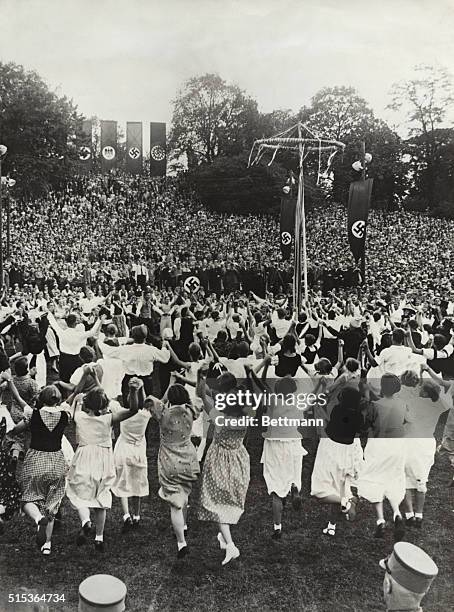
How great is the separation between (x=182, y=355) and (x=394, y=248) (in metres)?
3.81

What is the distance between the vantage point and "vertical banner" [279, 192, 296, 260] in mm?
Answer: 8031

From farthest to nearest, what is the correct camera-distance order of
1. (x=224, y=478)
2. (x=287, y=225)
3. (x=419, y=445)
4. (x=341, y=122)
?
(x=287, y=225) → (x=341, y=122) → (x=419, y=445) → (x=224, y=478)

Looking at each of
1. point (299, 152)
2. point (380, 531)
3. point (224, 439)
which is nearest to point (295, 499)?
point (380, 531)

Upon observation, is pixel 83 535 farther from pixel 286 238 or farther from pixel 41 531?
pixel 286 238

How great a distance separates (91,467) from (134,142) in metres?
3.70

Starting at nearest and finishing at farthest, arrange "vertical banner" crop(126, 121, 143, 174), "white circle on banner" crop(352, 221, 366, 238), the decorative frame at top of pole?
"vertical banner" crop(126, 121, 143, 174)
the decorative frame at top of pole
"white circle on banner" crop(352, 221, 366, 238)

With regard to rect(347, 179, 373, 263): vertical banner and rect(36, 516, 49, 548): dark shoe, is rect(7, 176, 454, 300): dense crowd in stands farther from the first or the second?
rect(36, 516, 49, 548): dark shoe

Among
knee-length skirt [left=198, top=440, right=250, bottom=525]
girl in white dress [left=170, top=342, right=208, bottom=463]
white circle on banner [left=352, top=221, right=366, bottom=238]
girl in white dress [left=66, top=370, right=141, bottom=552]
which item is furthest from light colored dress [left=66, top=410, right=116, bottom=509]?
white circle on banner [left=352, top=221, right=366, bottom=238]

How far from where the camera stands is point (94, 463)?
14.2 feet

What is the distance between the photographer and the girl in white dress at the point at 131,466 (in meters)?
4.61

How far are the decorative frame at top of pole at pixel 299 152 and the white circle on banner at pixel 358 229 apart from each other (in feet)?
2.38

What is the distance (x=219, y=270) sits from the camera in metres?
8.12

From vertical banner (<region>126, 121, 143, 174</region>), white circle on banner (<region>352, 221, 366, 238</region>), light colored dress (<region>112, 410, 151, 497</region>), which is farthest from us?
white circle on banner (<region>352, 221, 366, 238</region>)

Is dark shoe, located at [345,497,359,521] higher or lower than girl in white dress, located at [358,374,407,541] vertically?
lower
